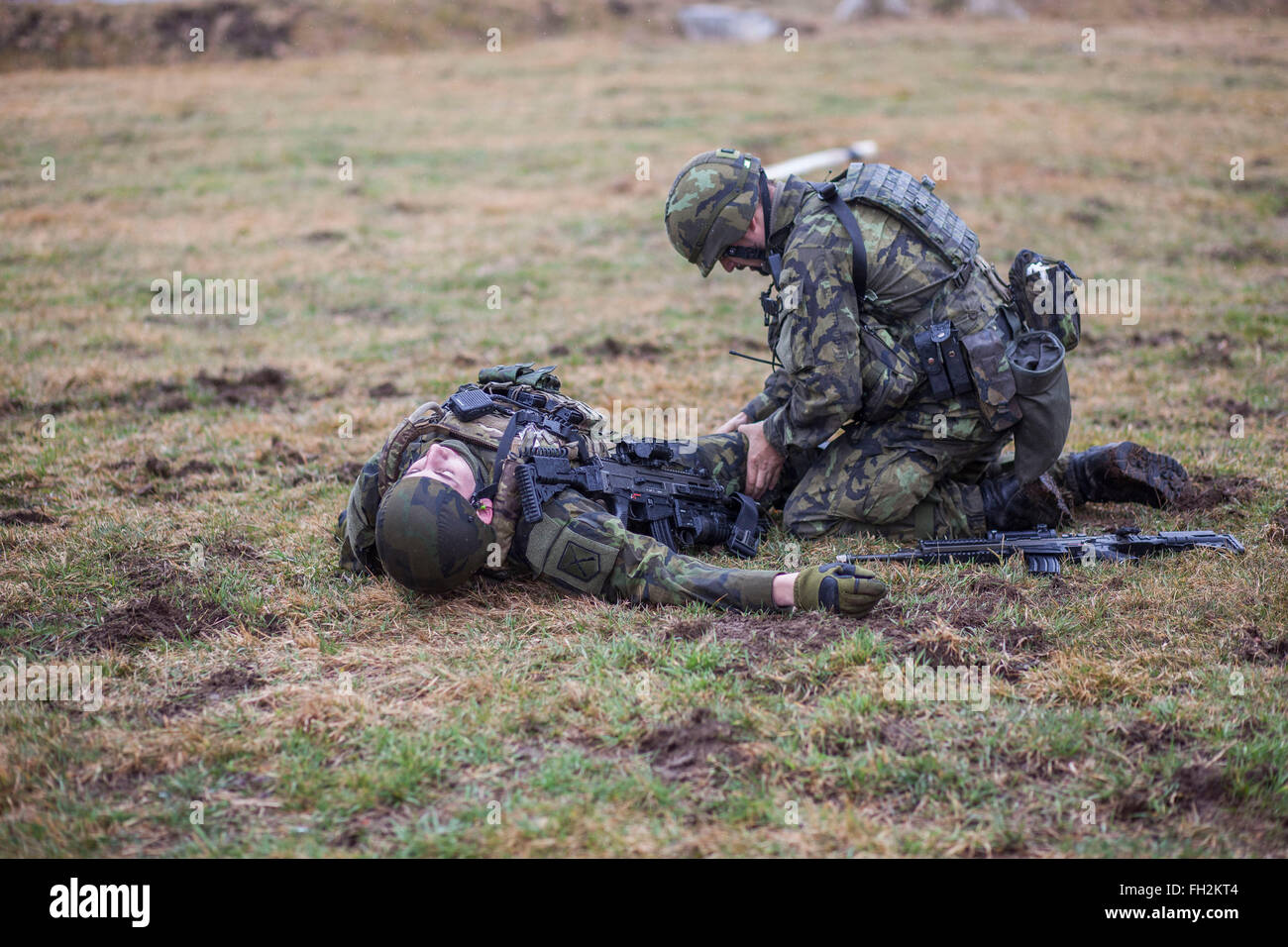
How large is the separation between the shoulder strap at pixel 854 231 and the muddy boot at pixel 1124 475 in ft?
Result: 5.55

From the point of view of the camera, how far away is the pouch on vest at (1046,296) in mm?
5594

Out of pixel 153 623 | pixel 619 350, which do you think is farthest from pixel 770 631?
pixel 619 350

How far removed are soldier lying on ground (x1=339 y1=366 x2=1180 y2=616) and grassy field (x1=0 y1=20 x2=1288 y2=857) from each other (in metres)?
0.16

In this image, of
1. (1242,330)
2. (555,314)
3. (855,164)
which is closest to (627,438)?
(855,164)

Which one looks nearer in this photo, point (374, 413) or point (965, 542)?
point (965, 542)

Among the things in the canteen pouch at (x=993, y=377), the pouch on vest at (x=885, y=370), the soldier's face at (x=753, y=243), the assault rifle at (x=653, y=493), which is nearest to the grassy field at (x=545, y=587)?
the assault rifle at (x=653, y=493)

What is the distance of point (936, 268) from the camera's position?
218 inches

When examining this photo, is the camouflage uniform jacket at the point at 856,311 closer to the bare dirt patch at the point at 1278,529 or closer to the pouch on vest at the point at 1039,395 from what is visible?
the pouch on vest at the point at 1039,395

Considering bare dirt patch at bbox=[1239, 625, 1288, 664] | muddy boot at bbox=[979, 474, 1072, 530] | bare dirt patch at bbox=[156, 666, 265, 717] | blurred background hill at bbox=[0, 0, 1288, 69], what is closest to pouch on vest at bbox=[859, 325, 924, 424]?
muddy boot at bbox=[979, 474, 1072, 530]

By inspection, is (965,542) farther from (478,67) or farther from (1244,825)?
(478,67)

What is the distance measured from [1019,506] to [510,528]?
9.40 feet

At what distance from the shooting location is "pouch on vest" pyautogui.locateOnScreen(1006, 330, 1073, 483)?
529cm

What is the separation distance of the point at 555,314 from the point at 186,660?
7.23 meters

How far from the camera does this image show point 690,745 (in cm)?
389
